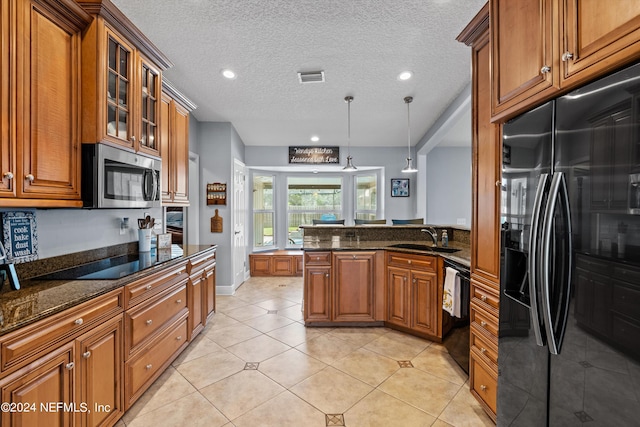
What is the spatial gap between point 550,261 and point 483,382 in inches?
47.6

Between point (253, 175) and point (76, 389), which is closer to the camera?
point (76, 389)

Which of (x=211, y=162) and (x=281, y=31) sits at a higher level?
(x=281, y=31)

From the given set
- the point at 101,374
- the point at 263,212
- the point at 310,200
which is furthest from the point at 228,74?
the point at 310,200

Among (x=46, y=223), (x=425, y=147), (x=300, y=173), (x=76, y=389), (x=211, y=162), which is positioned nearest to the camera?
(x=76, y=389)

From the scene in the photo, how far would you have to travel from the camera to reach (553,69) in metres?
1.09

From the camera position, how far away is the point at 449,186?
19.7 feet

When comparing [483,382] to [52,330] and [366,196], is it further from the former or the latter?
[366,196]

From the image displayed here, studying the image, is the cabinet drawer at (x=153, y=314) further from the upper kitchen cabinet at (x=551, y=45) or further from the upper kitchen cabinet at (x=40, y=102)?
the upper kitchen cabinet at (x=551, y=45)

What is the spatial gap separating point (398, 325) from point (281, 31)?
3067 millimetres

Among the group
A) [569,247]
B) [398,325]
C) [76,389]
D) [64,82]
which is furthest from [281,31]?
[398,325]

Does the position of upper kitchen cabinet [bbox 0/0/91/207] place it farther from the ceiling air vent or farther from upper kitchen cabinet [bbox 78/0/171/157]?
the ceiling air vent

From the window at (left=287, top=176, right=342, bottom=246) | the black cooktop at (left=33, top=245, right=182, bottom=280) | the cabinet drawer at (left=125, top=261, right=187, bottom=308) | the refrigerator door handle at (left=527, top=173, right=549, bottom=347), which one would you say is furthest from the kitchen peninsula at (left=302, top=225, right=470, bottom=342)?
the window at (left=287, top=176, right=342, bottom=246)

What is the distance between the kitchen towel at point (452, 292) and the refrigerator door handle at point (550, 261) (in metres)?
1.22

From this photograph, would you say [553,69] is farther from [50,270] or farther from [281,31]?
[50,270]
